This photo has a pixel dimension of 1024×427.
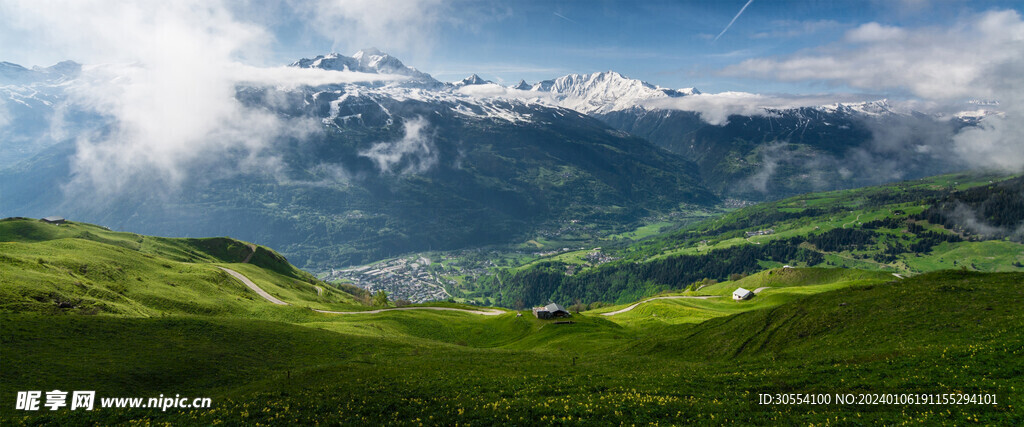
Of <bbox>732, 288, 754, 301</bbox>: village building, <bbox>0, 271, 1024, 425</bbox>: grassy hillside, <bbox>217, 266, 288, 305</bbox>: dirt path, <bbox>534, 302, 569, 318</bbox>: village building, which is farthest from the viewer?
<bbox>732, 288, 754, 301</bbox>: village building

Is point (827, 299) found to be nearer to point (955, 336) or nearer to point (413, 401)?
point (955, 336)

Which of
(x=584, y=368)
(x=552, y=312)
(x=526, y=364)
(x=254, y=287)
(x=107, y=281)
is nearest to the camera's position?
(x=584, y=368)

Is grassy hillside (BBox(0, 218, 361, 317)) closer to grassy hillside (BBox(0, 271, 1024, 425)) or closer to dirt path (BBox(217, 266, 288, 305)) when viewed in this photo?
dirt path (BBox(217, 266, 288, 305))

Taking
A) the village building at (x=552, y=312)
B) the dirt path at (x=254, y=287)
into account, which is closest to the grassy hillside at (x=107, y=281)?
the dirt path at (x=254, y=287)

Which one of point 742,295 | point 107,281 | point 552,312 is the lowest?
point 552,312

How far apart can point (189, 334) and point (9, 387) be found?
22.2m

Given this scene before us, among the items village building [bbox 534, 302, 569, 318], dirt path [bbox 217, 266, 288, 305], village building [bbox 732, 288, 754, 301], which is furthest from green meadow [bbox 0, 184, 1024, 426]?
village building [bbox 732, 288, 754, 301]

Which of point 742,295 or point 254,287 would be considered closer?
point 254,287

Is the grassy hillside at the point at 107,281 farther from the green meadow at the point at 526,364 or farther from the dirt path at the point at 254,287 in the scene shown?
the dirt path at the point at 254,287

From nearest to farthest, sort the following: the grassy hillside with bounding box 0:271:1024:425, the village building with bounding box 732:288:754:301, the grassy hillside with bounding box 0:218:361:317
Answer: the grassy hillside with bounding box 0:271:1024:425 → the grassy hillside with bounding box 0:218:361:317 → the village building with bounding box 732:288:754:301

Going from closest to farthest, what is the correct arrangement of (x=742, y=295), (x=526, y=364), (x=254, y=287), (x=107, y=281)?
(x=526, y=364) < (x=107, y=281) < (x=254, y=287) < (x=742, y=295)

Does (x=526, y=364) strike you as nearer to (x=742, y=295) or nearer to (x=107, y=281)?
(x=107, y=281)

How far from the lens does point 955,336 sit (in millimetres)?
35500

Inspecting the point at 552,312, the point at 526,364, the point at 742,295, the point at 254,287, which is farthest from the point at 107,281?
the point at 742,295
